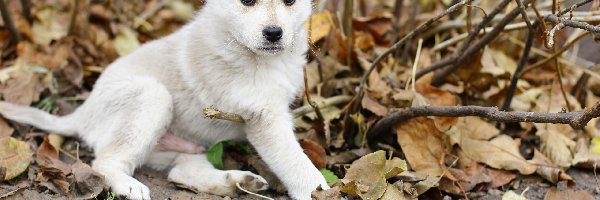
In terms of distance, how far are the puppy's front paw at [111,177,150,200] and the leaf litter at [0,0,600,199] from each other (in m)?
0.07

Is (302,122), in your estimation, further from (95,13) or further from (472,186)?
(95,13)

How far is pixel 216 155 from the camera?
4.14 meters

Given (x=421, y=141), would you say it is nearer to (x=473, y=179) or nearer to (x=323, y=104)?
(x=473, y=179)

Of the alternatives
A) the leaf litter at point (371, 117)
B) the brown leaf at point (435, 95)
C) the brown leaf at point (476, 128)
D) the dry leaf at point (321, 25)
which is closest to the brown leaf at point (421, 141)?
the leaf litter at point (371, 117)

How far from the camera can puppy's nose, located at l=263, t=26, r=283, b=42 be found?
3514 millimetres

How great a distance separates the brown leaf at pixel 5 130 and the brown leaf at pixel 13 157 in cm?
32

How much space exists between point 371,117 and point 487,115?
1.09m

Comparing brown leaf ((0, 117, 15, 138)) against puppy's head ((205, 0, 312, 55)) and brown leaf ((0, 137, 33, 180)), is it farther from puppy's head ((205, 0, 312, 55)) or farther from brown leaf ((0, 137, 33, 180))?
puppy's head ((205, 0, 312, 55))

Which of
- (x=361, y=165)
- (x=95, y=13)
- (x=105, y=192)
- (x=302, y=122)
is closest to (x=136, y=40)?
(x=95, y=13)

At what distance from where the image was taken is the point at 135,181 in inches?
145

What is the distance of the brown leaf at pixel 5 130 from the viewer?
4.23 m

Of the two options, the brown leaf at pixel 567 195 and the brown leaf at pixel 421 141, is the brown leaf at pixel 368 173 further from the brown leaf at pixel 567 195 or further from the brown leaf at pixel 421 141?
the brown leaf at pixel 567 195

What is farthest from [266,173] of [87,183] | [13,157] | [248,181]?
[13,157]

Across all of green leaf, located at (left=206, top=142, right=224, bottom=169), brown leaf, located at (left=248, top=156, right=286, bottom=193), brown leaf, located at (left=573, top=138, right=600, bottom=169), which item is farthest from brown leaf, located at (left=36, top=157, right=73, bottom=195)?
brown leaf, located at (left=573, top=138, right=600, bottom=169)
